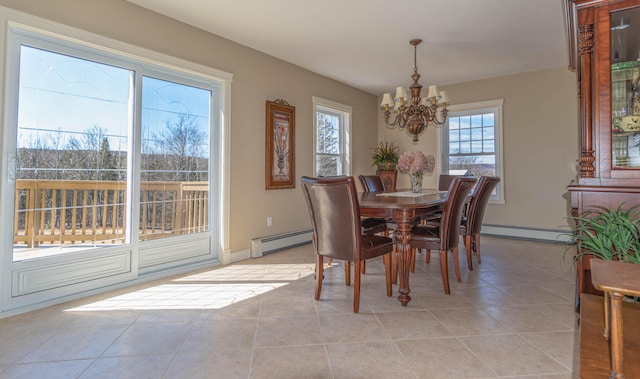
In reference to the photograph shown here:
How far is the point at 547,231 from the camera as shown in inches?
185

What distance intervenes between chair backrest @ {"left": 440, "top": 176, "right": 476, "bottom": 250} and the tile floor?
1.51ft

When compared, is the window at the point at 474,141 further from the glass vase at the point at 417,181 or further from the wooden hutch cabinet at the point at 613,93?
the wooden hutch cabinet at the point at 613,93

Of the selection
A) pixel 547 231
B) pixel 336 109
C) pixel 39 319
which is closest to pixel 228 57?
pixel 336 109

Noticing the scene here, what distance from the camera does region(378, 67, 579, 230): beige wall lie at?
4.57 m

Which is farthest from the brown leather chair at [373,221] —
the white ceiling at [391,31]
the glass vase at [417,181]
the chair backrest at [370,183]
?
the white ceiling at [391,31]

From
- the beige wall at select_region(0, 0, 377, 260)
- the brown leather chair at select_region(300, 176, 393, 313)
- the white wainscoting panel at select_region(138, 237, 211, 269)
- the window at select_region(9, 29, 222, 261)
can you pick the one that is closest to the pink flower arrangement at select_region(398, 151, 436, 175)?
the brown leather chair at select_region(300, 176, 393, 313)

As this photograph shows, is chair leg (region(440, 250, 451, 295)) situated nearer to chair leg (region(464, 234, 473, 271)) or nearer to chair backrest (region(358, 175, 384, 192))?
chair leg (region(464, 234, 473, 271))

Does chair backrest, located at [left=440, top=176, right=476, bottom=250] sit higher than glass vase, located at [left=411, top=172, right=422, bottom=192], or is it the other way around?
glass vase, located at [left=411, top=172, right=422, bottom=192]

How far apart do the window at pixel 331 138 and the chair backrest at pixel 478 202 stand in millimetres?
2374

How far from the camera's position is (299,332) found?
2041 millimetres

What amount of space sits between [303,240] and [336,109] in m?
2.24

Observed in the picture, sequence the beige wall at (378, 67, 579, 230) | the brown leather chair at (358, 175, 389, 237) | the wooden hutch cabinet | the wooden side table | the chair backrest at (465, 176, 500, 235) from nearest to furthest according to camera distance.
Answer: the wooden side table → the wooden hutch cabinet → the chair backrest at (465, 176, 500, 235) → the brown leather chair at (358, 175, 389, 237) → the beige wall at (378, 67, 579, 230)

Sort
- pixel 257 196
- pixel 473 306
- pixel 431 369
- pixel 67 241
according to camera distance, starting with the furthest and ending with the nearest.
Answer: pixel 257 196
pixel 67 241
pixel 473 306
pixel 431 369

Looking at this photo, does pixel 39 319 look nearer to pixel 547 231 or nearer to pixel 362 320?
pixel 362 320
